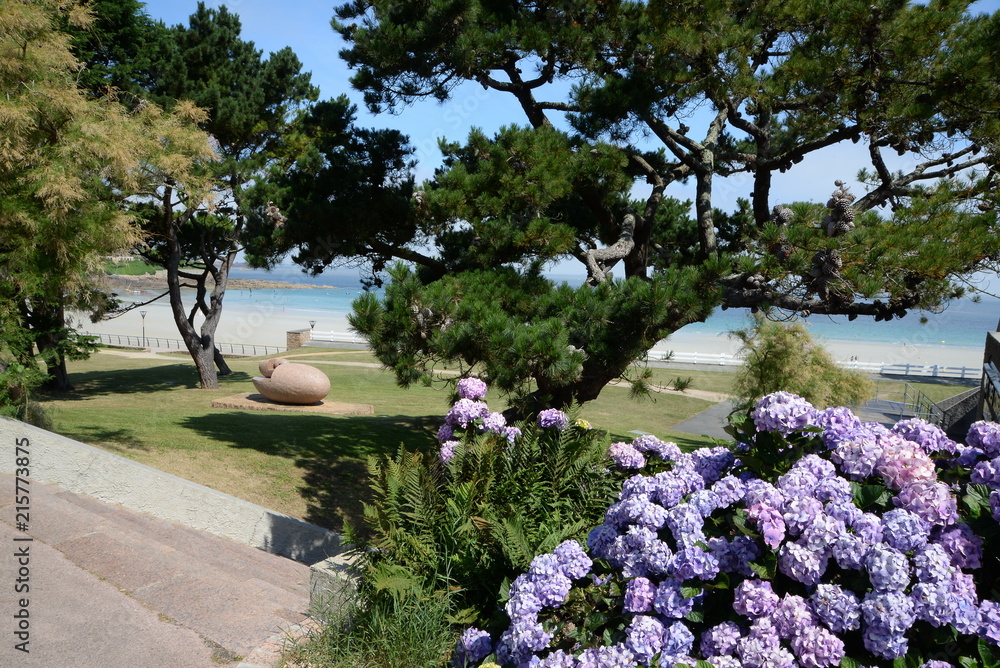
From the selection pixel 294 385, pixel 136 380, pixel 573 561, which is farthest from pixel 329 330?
pixel 573 561

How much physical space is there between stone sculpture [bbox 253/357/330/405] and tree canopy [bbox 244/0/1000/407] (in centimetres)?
447

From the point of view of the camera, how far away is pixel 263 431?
399 inches

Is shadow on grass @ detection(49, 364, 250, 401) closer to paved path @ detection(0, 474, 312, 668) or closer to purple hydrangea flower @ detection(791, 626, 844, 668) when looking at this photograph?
paved path @ detection(0, 474, 312, 668)

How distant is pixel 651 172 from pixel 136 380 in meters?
14.1

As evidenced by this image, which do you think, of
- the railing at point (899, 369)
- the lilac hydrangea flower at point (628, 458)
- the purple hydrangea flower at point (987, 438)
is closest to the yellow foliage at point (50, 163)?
the lilac hydrangea flower at point (628, 458)

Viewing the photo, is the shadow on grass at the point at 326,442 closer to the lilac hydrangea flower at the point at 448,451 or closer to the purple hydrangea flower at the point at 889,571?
the lilac hydrangea flower at the point at 448,451

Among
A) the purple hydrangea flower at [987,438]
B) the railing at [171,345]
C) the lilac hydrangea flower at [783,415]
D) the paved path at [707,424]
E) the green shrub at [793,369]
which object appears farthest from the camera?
the railing at [171,345]

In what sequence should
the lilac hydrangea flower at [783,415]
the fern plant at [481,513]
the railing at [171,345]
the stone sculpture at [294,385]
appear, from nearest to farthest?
the lilac hydrangea flower at [783,415], the fern plant at [481,513], the stone sculpture at [294,385], the railing at [171,345]

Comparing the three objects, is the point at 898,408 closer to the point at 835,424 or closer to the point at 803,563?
the point at 835,424

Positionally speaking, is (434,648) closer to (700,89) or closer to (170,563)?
(170,563)

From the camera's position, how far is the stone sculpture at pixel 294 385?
13.3 meters

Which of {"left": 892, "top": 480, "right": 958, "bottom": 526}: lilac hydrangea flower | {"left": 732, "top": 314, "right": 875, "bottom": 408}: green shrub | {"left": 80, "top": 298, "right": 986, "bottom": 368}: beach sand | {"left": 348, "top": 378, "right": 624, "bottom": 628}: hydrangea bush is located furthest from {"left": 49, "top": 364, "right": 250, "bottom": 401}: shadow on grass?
{"left": 80, "top": 298, "right": 986, "bottom": 368}: beach sand

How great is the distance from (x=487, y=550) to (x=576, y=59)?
6.66 meters

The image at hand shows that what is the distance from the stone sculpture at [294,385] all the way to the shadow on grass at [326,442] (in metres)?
1.08
